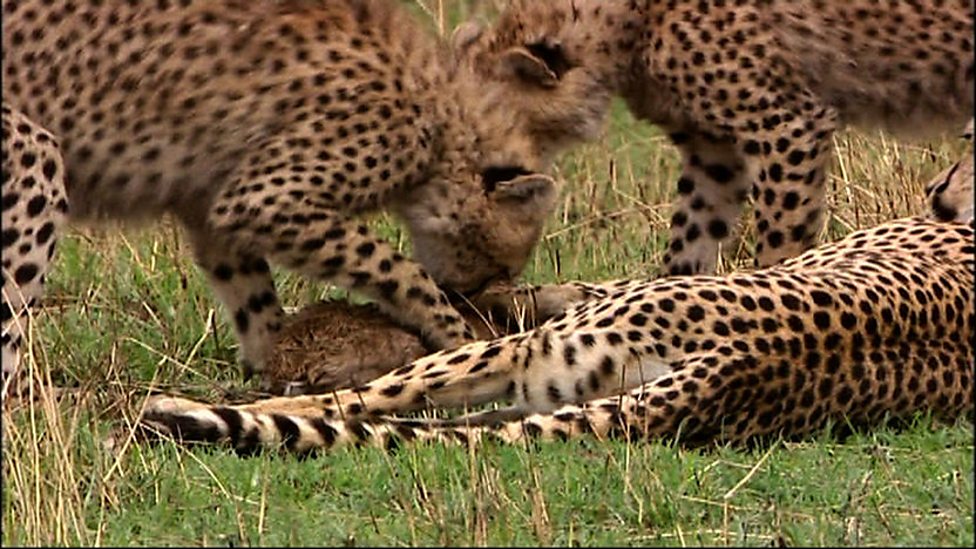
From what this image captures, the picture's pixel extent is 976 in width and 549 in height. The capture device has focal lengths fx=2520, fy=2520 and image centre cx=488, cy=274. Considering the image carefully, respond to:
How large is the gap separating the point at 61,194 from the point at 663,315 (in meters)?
1.30

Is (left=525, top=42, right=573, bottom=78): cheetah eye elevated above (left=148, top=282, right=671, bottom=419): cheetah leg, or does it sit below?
above

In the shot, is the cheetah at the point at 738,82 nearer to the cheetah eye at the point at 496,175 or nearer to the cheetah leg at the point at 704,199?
the cheetah leg at the point at 704,199

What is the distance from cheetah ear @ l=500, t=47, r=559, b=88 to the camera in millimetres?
6160

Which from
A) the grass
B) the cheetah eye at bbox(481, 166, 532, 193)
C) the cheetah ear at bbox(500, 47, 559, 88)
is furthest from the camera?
the cheetah ear at bbox(500, 47, 559, 88)

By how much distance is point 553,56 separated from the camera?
21.1 ft

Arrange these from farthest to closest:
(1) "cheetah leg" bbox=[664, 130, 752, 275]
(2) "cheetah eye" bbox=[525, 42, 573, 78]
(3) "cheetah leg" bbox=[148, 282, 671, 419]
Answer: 1. (1) "cheetah leg" bbox=[664, 130, 752, 275]
2. (2) "cheetah eye" bbox=[525, 42, 573, 78]
3. (3) "cheetah leg" bbox=[148, 282, 671, 419]

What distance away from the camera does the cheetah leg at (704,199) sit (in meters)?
6.55

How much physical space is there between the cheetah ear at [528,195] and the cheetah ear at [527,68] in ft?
1.11

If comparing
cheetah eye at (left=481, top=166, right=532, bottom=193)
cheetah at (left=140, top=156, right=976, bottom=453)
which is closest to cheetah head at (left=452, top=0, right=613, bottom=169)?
cheetah eye at (left=481, top=166, right=532, bottom=193)

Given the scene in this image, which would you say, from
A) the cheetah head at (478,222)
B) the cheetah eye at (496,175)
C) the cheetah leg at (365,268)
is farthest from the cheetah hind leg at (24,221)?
the cheetah eye at (496,175)

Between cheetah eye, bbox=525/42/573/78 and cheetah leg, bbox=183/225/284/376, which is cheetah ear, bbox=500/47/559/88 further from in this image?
cheetah leg, bbox=183/225/284/376

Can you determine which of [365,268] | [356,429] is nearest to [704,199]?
[365,268]

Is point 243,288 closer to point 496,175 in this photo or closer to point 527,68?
point 496,175

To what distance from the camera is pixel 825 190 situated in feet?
20.9
